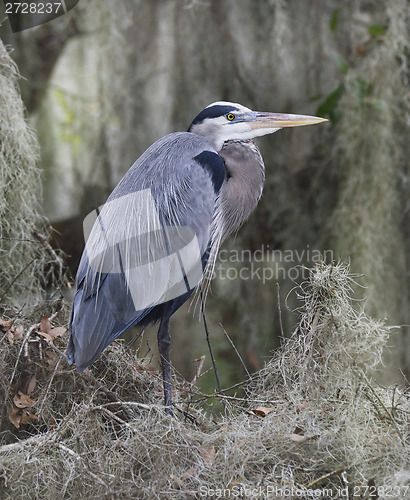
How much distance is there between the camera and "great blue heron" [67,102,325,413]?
8.18 feet

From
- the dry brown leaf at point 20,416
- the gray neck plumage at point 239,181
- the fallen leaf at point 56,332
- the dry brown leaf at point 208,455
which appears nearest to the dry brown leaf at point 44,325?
the fallen leaf at point 56,332

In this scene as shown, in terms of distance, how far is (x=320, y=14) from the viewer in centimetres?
423

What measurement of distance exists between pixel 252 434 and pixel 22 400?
0.73 m

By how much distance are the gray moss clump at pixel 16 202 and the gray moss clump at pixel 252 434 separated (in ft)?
1.65

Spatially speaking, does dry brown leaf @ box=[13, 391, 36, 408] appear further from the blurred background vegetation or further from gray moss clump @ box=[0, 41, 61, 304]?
the blurred background vegetation

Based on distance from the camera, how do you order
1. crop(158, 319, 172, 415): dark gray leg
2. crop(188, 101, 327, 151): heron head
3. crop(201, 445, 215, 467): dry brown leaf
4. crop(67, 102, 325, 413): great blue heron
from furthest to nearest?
1. crop(188, 101, 327, 151): heron head
2. crop(67, 102, 325, 413): great blue heron
3. crop(158, 319, 172, 415): dark gray leg
4. crop(201, 445, 215, 467): dry brown leaf

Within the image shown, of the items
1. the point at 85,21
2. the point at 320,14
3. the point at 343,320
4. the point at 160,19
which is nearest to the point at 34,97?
the point at 85,21

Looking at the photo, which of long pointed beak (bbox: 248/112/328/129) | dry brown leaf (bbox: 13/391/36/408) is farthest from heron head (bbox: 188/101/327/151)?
dry brown leaf (bbox: 13/391/36/408)

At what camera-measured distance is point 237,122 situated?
289cm

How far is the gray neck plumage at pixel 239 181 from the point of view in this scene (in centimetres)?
289

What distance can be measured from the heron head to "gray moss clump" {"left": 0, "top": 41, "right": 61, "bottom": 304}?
0.73m

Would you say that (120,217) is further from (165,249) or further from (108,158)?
(108,158)

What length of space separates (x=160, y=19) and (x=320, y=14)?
0.95 meters

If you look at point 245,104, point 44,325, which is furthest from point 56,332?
point 245,104
